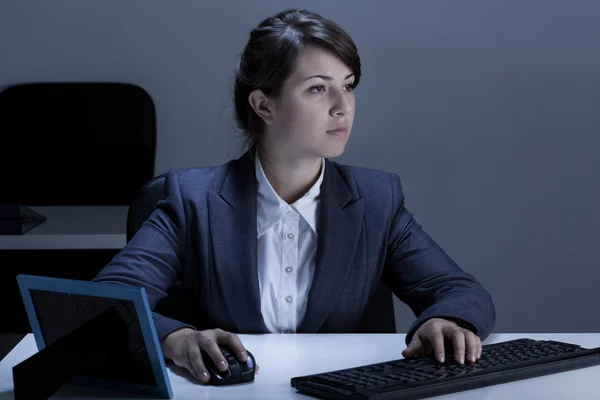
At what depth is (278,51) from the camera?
188 centimetres

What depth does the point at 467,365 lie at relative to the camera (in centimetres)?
136

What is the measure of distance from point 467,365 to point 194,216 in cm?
71

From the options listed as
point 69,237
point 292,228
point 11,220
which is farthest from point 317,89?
point 11,220

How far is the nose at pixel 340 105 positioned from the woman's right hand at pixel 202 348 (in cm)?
58

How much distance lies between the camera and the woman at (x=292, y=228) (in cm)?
181

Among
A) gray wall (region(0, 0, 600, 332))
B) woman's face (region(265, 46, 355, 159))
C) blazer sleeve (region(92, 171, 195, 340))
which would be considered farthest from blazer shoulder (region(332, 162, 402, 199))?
gray wall (region(0, 0, 600, 332))

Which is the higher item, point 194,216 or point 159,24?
point 159,24

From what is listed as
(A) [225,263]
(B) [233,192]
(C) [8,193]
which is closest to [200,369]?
(A) [225,263]

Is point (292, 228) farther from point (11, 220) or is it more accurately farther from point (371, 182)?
point (11, 220)

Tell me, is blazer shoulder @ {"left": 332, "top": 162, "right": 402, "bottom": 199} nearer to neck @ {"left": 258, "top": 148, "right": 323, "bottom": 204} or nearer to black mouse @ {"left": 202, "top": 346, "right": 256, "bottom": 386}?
neck @ {"left": 258, "top": 148, "right": 323, "bottom": 204}

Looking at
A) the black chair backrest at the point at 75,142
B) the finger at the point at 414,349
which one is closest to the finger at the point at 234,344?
the finger at the point at 414,349

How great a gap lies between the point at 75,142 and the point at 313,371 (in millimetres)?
2174

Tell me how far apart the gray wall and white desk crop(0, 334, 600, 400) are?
191 cm

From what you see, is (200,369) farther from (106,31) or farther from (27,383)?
(106,31)
